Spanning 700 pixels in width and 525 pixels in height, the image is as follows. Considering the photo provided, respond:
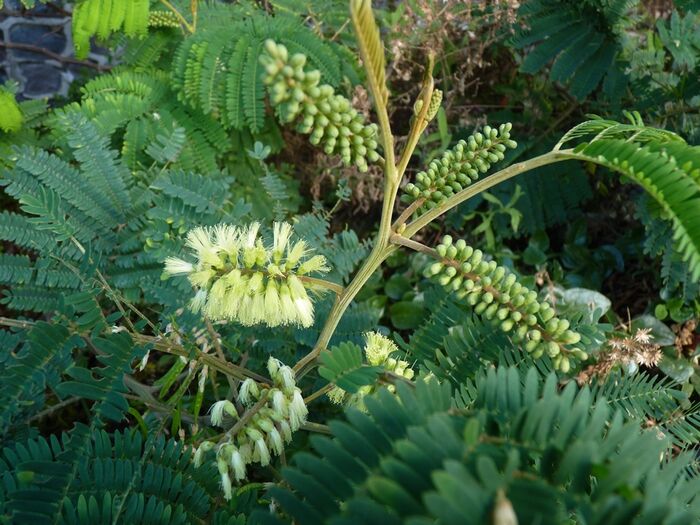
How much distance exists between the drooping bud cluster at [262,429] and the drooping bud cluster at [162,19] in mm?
1747

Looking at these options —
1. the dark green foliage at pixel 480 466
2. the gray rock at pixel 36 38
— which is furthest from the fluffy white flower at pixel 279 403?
the gray rock at pixel 36 38

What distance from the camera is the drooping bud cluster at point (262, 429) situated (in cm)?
111

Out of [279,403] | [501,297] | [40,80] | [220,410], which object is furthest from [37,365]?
[40,80]

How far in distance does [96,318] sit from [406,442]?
2.53 ft

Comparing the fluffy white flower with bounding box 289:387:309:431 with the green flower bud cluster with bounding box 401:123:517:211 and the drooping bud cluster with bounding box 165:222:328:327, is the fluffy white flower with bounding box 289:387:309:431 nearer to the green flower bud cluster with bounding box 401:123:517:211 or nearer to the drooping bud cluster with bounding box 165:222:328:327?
the drooping bud cluster with bounding box 165:222:328:327

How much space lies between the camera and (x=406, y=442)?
670 millimetres

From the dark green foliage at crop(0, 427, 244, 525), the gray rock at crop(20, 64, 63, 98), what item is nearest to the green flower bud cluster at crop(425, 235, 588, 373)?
the dark green foliage at crop(0, 427, 244, 525)

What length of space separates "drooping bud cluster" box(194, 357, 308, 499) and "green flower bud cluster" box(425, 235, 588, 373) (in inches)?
16.1

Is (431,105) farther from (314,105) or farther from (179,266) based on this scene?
(179,266)

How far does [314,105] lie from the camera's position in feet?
2.46

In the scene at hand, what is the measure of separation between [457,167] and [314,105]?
1.06 ft

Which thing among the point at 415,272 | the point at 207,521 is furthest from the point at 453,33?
the point at 207,521

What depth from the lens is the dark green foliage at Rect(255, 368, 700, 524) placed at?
601 millimetres

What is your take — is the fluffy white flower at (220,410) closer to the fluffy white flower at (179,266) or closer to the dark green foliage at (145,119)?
the fluffy white flower at (179,266)
